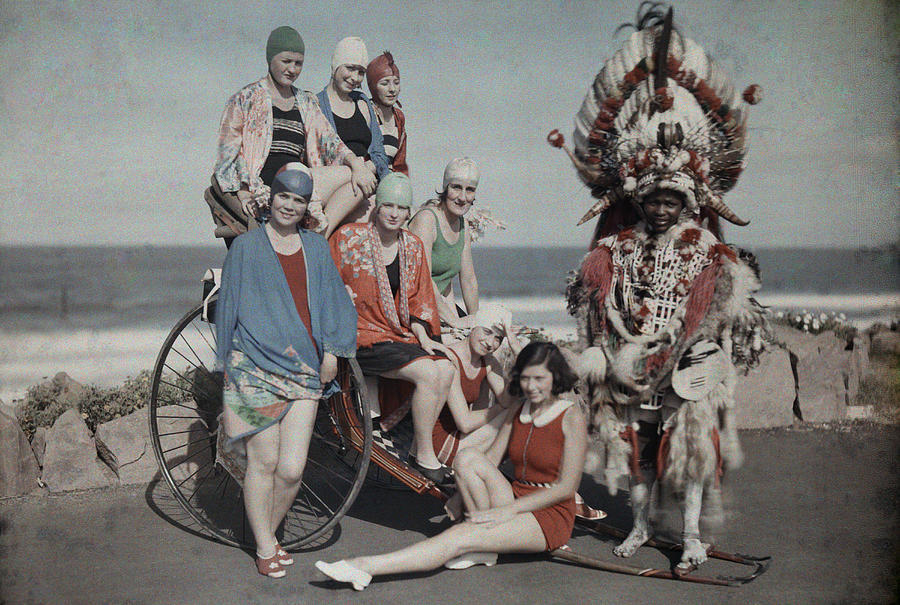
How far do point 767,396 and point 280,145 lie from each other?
4187 mm

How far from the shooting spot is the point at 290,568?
376cm

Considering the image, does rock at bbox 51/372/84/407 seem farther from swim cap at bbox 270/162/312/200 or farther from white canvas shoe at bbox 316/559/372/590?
white canvas shoe at bbox 316/559/372/590

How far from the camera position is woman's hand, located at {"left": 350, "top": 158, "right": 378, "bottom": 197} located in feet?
14.3

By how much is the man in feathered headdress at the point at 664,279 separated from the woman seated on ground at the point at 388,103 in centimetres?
119

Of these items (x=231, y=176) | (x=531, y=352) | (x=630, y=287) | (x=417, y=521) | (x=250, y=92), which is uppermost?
(x=250, y=92)

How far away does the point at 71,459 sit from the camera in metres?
4.76

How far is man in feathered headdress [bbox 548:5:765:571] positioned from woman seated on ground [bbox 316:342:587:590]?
38 centimetres

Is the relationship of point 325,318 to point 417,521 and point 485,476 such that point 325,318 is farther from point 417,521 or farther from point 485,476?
point 417,521

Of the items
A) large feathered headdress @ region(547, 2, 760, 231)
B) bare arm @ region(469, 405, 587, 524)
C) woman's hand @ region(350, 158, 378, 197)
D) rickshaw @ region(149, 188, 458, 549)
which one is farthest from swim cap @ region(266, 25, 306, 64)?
bare arm @ region(469, 405, 587, 524)

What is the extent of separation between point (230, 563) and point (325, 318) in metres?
1.24

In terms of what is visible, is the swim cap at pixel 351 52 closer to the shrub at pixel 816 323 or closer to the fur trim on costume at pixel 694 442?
the fur trim on costume at pixel 694 442

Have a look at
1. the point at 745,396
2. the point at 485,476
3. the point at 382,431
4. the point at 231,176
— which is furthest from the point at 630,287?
the point at 745,396

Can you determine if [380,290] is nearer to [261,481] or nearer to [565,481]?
[261,481]

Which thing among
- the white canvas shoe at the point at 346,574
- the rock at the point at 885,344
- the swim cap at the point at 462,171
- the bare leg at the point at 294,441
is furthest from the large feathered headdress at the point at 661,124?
the rock at the point at 885,344
